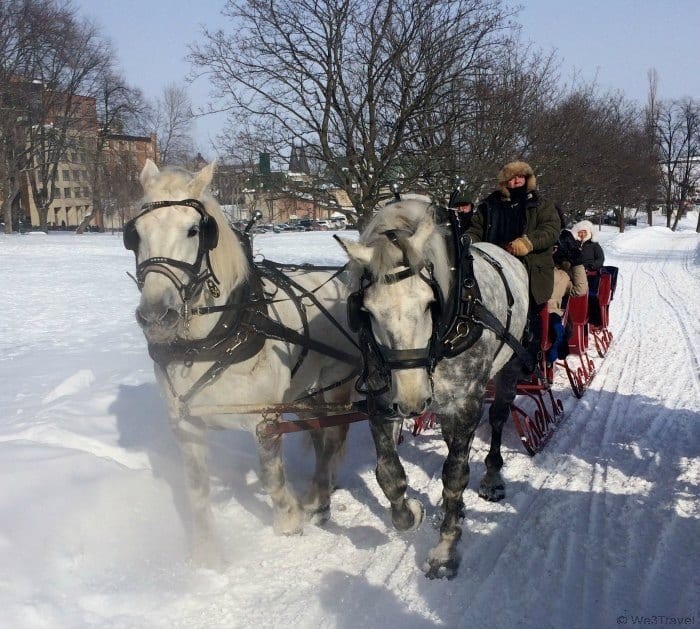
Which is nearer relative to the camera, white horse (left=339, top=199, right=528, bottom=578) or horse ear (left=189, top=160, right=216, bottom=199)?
white horse (left=339, top=199, right=528, bottom=578)

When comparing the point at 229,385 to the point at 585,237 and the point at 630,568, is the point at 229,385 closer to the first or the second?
the point at 630,568

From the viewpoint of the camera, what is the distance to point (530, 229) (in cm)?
485

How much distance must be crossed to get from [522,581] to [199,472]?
6.27 feet

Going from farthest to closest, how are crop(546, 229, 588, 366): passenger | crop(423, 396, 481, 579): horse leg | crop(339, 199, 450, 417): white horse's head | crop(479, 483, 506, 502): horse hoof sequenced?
crop(546, 229, 588, 366): passenger < crop(479, 483, 506, 502): horse hoof < crop(423, 396, 481, 579): horse leg < crop(339, 199, 450, 417): white horse's head

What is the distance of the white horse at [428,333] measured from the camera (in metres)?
2.80

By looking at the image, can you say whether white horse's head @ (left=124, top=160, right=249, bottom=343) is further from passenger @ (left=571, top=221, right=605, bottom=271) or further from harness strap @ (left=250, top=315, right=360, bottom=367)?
passenger @ (left=571, top=221, right=605, bottom=271)

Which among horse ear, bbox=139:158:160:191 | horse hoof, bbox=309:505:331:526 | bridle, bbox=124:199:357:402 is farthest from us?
horse hoof, bbox=309:505:331:526

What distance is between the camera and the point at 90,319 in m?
10.5

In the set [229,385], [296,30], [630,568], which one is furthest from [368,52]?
[630,568]

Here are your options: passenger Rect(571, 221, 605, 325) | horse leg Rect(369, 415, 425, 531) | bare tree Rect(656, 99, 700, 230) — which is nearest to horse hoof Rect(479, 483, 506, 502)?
horse leg Rect(369, 415, 425, 531)

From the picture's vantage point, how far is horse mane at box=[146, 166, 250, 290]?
3.15m

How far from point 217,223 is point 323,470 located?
6.51ft

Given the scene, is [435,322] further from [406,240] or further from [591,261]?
[591,261]

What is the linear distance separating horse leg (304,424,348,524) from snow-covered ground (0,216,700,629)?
115 mm
